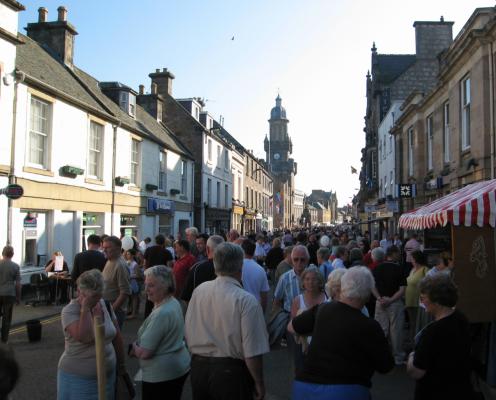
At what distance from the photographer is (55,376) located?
6.57m

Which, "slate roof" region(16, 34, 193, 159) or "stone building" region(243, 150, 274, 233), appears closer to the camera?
"slate roof" region(16, 34, 193, 159)

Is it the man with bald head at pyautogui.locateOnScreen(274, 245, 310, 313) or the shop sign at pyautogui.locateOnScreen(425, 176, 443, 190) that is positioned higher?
the shop sign at pyautogui.locateOnScreen(425, 176, 443, 190)

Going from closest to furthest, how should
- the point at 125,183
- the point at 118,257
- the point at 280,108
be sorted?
the point at 118,257 → the point at 125,183 → the point at 280,108

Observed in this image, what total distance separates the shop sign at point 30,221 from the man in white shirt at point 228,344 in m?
12.3

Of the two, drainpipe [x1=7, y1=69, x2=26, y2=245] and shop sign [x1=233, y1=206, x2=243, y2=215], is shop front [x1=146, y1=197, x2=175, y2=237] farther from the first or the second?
shop sign [x1=233, y1=206, x2=243, y2=215]

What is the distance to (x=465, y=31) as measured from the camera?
1362cm

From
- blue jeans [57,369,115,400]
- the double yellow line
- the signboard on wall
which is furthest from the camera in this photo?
the double yellow line

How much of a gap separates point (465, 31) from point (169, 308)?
1331 centimetres

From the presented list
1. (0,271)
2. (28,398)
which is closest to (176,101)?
(0,271)

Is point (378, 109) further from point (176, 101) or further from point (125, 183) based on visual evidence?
point (125, 183)

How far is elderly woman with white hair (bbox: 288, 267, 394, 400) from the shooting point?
10.0 ft

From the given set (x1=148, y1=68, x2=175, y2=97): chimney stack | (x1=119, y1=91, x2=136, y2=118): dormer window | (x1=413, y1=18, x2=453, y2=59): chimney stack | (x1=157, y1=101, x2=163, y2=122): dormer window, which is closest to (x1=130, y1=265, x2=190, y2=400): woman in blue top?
(x1=119, y1=91, x2=136, y2=118): dormer window

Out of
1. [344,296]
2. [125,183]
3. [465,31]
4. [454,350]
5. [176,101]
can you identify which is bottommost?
[454,350]

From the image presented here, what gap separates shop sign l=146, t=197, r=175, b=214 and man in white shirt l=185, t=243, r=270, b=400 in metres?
20.5
